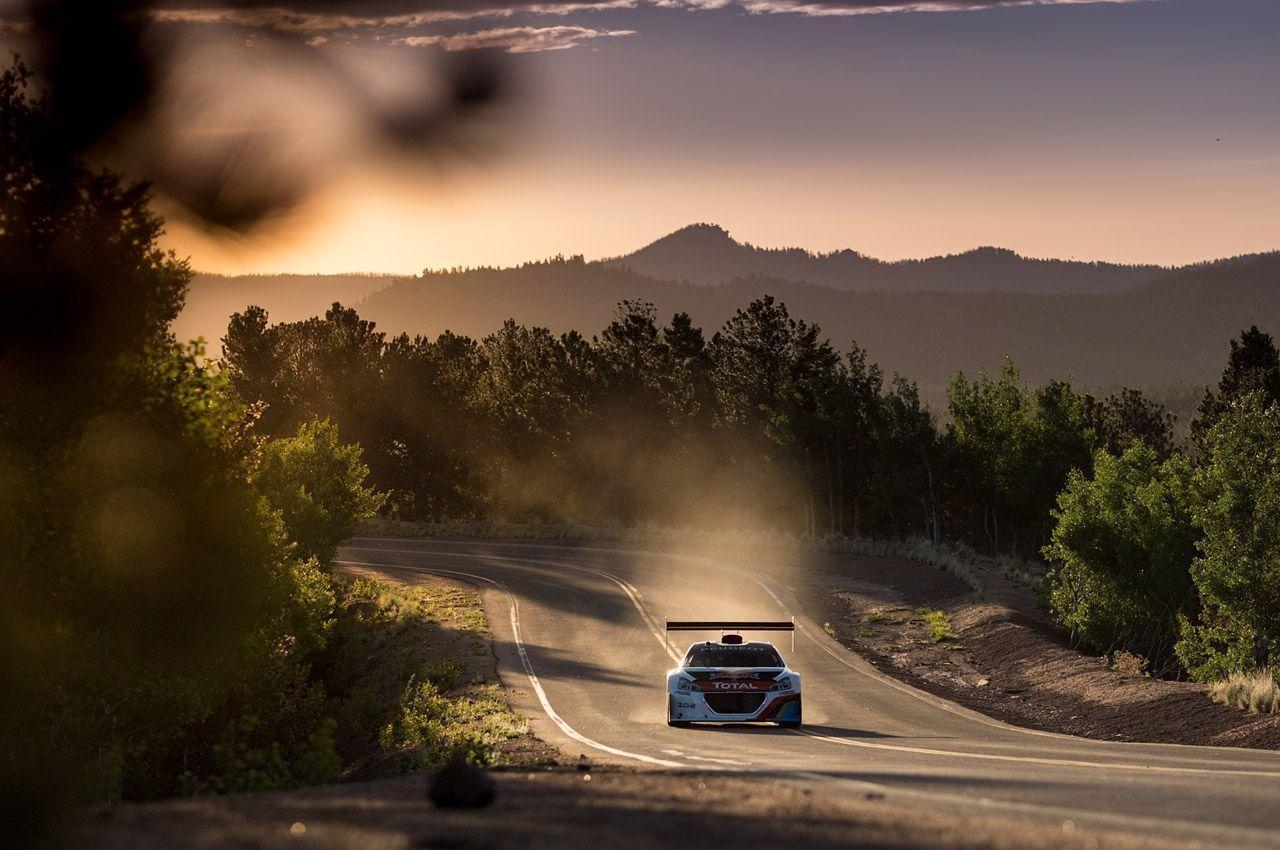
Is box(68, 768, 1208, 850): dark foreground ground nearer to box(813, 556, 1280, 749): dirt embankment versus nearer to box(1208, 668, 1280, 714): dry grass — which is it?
box(813, 556, 1280, 749): dirt embankment

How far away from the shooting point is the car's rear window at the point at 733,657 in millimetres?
21875

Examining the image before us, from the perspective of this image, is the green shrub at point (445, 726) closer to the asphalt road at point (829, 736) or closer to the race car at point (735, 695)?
the asphalt road at point (829, 736)

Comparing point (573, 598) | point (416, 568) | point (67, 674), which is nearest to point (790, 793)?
point (67, 674)

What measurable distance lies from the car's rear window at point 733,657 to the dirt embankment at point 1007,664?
514 cm

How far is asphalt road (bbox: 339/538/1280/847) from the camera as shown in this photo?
10539 millimetres

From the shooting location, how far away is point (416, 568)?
205 feet

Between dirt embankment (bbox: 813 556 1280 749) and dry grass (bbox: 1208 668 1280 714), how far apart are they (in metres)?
0.24

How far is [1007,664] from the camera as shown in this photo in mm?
31516

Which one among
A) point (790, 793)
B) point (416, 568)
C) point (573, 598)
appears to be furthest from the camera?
point (416, 568)

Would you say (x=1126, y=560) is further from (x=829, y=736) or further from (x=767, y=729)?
(x=829, y=736)

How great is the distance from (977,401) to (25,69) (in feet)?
248

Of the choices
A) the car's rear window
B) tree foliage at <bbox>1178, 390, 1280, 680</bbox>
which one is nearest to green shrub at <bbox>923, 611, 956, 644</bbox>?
tree foliage at <bbox>1178, 390, 1280, 680</bbox>

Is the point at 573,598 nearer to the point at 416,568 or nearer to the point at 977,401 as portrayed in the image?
the point at 416,568

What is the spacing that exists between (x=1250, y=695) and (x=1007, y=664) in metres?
10.6
